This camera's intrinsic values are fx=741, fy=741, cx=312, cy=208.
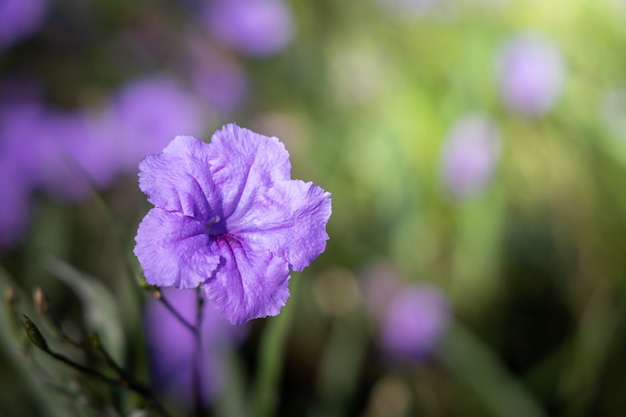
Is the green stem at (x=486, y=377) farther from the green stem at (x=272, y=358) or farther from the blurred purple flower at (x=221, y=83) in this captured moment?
the blurred purple flower at (x=221, y=83)

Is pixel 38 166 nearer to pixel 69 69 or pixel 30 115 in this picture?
pixel 30 115

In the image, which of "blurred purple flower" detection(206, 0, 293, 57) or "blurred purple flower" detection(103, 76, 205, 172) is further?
"blurred purple flower" detection(206, 0, 293, 57)

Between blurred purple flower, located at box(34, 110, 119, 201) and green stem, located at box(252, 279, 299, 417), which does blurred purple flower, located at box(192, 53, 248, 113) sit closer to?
blurred purple flower, located at box(34, 110, 119, 201)


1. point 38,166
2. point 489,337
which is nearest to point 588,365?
point 489,337

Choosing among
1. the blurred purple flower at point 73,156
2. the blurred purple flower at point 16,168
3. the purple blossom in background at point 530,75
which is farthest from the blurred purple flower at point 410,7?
the blurred purple flower at point 16,168

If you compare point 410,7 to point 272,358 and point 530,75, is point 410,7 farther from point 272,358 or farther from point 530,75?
point 272,358

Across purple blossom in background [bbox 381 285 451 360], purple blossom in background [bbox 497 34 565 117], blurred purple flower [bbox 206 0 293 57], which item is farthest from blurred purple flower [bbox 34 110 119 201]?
purple blossom in background [bbox 497 34 565 117]
